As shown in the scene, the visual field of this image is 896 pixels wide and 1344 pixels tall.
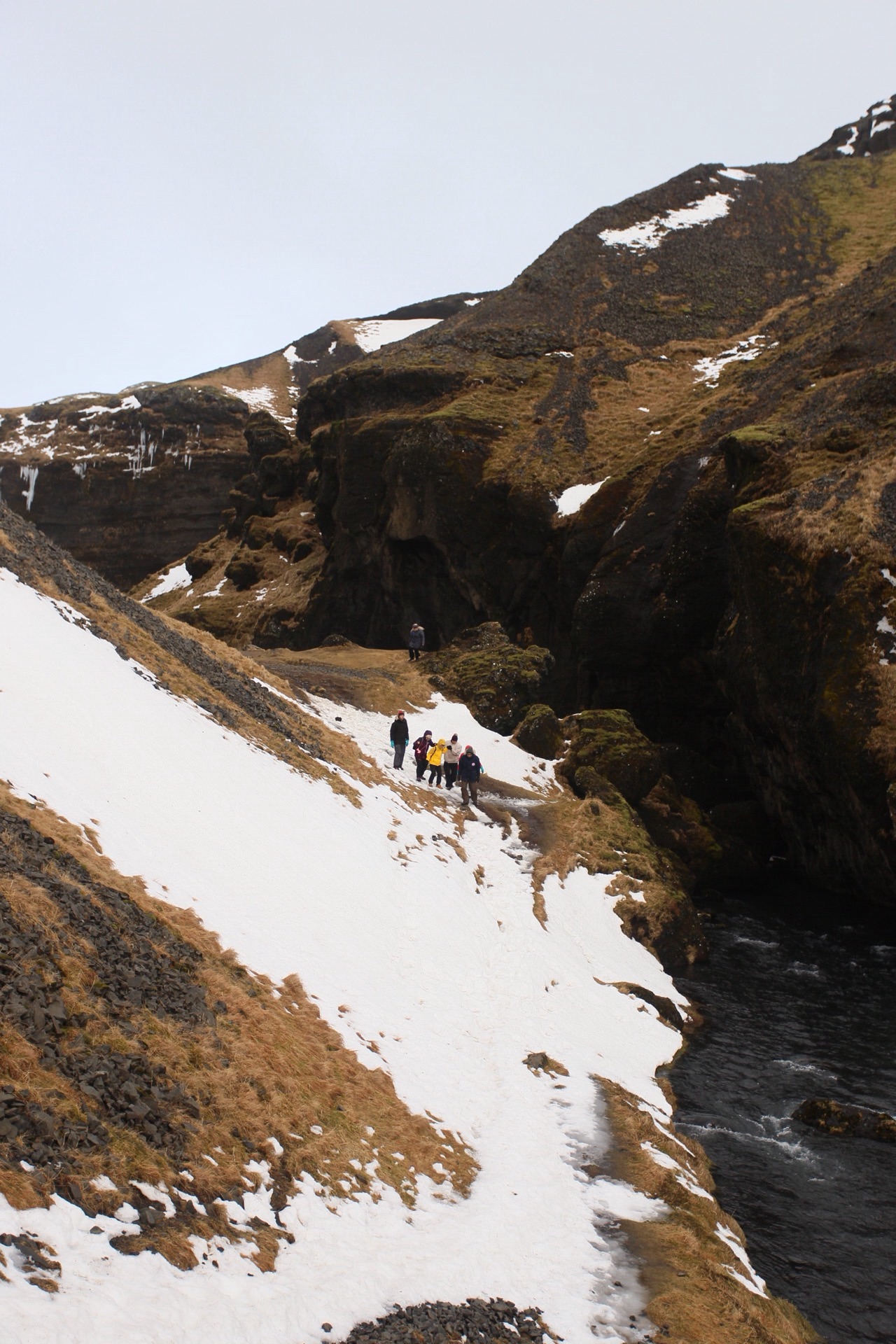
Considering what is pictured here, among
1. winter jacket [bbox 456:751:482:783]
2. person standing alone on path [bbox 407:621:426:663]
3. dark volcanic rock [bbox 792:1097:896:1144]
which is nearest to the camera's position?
dark volcanic rock [bbox 792:1097:896:1144]

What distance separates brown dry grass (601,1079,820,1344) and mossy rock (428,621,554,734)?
85.6 feet

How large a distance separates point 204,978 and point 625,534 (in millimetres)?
38692

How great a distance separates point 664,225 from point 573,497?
168ft

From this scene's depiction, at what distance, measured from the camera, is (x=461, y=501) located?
5888cm

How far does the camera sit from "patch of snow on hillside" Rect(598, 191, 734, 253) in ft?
291

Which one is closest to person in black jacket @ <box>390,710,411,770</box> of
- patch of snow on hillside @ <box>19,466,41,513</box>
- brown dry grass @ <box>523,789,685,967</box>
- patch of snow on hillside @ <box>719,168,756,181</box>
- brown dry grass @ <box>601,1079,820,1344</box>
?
brown dry grass @ <box>523,789,685,967</box>

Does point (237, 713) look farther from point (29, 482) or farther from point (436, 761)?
point (29, 482)

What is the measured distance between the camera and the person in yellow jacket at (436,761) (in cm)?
3262

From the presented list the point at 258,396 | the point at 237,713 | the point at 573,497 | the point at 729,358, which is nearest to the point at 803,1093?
the point at 237,713

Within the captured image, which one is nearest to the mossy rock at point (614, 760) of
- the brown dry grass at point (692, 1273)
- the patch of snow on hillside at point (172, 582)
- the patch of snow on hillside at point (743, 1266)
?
the brown dry grass at point (692, 1273)

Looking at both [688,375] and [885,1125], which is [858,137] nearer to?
[688,375]

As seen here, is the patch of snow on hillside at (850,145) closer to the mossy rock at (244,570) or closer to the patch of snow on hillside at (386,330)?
the patch of snow on hillside at (386,330)

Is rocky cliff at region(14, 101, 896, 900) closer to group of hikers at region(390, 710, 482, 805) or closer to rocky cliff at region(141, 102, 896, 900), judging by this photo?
rocky cliff at region(141, 102, 896, 900)

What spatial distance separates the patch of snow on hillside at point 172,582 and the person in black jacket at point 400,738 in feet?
218
